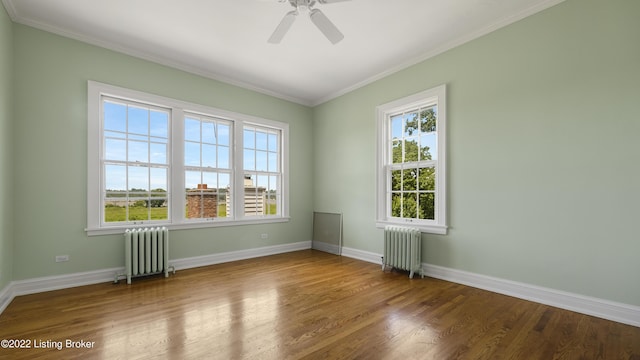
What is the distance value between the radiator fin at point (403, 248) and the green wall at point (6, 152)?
4.47 metres

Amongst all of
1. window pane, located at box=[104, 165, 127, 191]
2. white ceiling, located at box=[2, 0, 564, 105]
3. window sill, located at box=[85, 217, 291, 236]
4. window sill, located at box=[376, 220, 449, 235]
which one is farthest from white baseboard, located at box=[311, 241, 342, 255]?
window pane, located at box=[104, 165, 127, 191]

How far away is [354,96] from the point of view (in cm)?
519

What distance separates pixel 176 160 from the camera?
14.2ft

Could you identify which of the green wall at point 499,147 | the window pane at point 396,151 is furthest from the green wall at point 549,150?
the window pane at point 396,151

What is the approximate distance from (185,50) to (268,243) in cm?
346

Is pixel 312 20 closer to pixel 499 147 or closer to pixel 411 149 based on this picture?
pixel 411 149

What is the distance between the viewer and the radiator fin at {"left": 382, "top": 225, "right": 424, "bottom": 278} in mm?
3914

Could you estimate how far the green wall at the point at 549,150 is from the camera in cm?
258

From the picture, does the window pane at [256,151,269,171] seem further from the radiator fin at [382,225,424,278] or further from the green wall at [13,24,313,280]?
the radiator fin at [382,225,424,278]

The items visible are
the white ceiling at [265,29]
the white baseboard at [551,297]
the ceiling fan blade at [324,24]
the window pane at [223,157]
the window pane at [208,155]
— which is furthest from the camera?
the window pane at [223,157]

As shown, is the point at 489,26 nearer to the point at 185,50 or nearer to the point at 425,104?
the point at 425,104

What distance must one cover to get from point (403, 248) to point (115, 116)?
4.48 m

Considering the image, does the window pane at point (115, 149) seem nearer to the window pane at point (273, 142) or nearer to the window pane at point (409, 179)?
the window pane at point (273, 142)

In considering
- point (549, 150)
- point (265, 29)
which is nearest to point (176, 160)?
point (265, 29)
